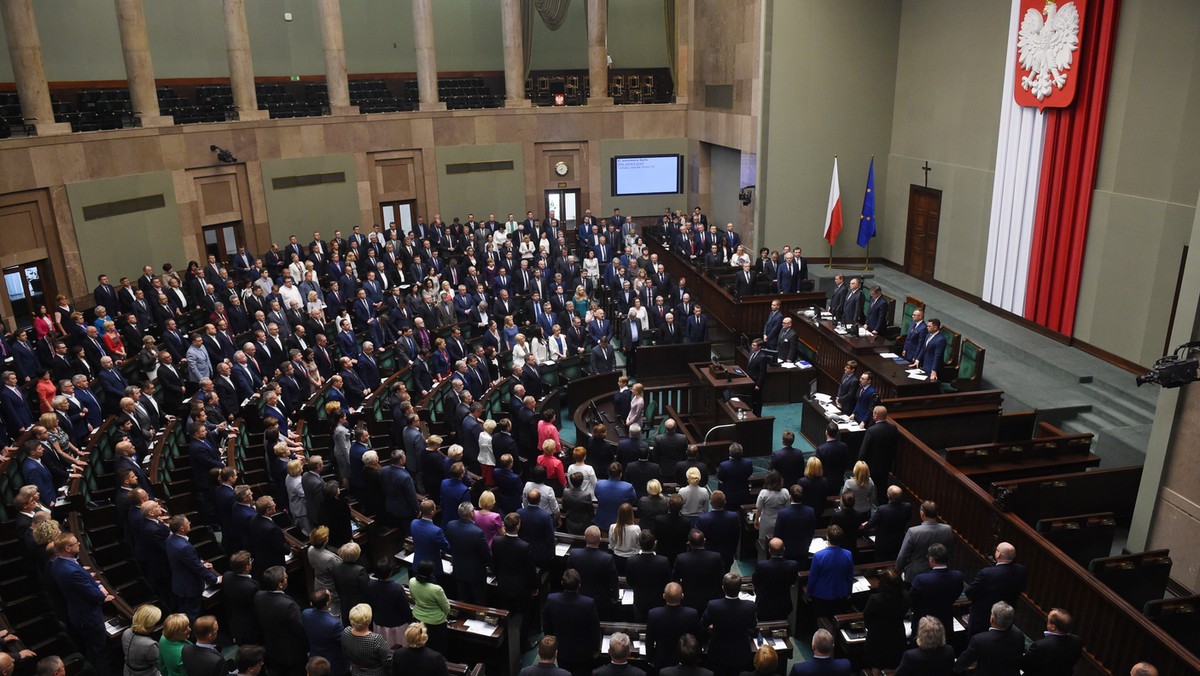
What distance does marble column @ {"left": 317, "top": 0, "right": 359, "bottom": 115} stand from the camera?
63.3 feet

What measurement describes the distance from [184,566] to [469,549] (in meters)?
2.30

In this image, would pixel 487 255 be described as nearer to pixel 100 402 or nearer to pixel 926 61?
pixel 100 402

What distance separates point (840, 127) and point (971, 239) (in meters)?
4.41

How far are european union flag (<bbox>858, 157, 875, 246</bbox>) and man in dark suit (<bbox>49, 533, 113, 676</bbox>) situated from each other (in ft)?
51.2

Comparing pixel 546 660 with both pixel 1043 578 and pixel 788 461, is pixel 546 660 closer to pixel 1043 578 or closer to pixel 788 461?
pixel 788 461

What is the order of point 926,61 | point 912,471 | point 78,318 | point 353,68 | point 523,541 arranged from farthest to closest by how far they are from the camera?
point 353,68
point 926,61
point 78,318
point 912,471
point 523,541

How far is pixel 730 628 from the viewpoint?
5.63 metres

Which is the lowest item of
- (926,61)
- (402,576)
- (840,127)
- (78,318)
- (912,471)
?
(402,576)

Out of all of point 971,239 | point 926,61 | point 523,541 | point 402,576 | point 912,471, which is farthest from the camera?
point 926,61

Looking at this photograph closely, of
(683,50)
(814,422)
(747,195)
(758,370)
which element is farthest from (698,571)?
(683,50)

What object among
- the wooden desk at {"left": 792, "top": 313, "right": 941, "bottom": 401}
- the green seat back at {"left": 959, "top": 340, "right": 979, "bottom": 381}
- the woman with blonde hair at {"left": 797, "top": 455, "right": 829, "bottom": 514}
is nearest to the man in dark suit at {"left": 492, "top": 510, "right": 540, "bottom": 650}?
the woman with blonde hair at {"left": 797, "top": 455, "right": 829, "bottom": 514}

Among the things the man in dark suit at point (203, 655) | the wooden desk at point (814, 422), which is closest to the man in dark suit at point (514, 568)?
the man in dark suit at point (203, 655)

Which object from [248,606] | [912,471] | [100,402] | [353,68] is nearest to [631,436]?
[912,471]

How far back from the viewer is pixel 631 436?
8.58 metres
